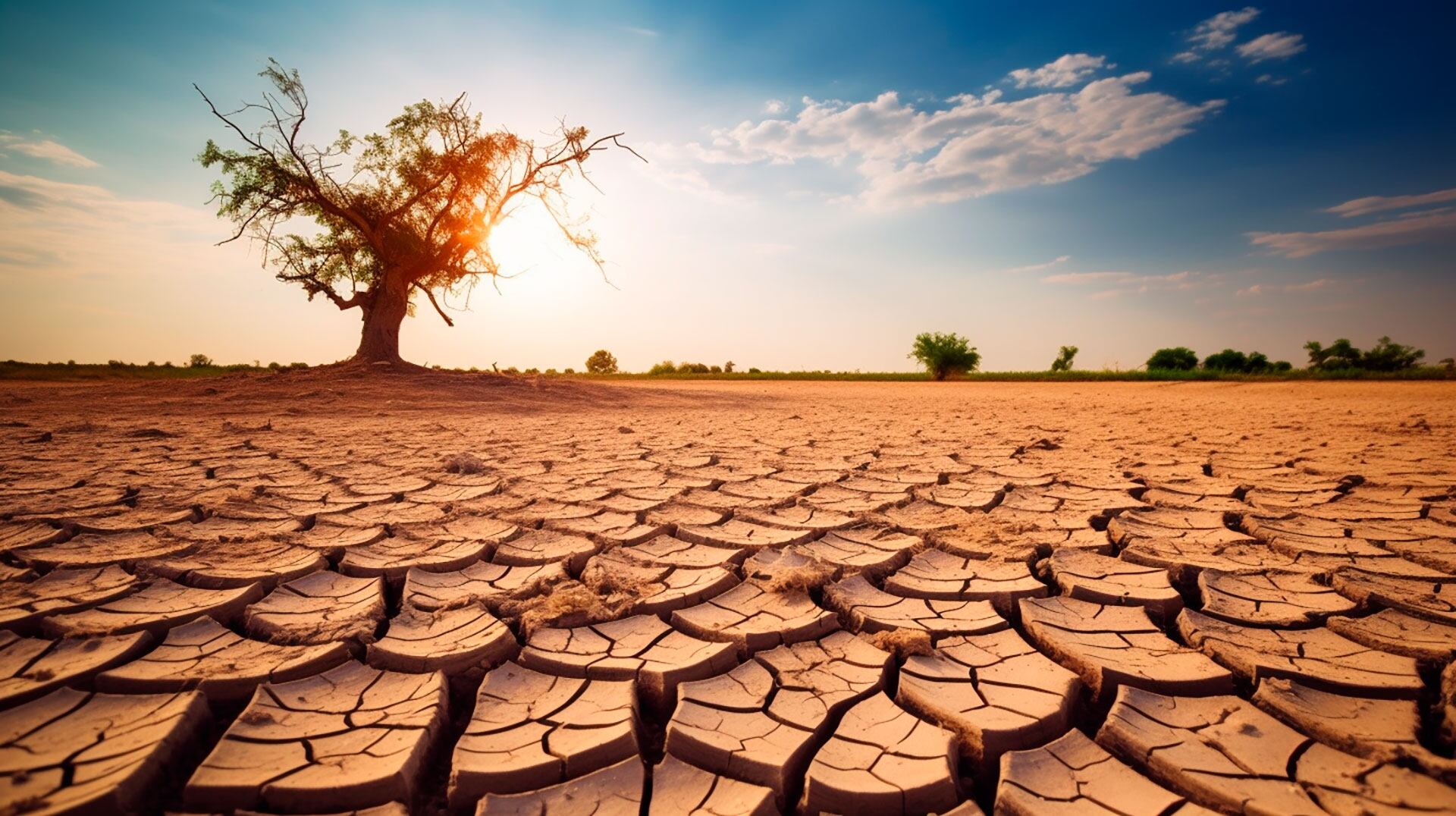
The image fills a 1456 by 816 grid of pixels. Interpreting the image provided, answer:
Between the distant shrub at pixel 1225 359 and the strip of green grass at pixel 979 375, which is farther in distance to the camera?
the distant shrub at pixel 1225 359

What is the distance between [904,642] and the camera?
148cm

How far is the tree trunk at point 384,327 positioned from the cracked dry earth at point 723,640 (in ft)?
23.4

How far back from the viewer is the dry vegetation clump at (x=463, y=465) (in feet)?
11.2

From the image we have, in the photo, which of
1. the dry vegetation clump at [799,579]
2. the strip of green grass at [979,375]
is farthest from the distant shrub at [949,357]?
the dry vegetation clump at [799,579]

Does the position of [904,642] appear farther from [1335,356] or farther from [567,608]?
[1335,356]

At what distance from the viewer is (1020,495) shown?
2936 millimetres

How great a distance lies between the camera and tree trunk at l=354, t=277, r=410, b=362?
10.2m

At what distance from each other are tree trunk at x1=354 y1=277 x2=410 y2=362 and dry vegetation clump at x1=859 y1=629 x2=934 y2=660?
10.5 metres

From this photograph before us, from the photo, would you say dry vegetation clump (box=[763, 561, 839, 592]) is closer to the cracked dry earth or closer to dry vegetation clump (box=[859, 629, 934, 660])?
the cracked dry earth

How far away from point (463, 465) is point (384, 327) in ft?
27.4

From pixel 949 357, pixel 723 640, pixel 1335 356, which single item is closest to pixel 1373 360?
pixel 1335 356

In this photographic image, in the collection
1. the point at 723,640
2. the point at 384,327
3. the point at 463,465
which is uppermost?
the point at 384,327

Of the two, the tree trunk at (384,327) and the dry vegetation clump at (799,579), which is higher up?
the tree trunk at (384,327)

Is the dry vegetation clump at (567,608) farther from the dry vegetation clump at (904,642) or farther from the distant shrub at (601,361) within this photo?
the distant shrub at (601,361)
